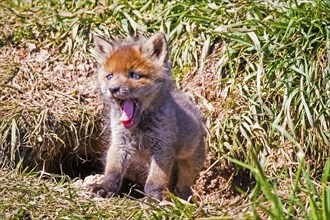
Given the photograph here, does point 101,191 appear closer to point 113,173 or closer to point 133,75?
point 113,173

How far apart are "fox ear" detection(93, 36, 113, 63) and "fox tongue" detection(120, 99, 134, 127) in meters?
0.44

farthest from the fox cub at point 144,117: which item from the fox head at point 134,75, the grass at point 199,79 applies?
the grass at point 199,79

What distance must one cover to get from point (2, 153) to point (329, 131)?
2.63 meters

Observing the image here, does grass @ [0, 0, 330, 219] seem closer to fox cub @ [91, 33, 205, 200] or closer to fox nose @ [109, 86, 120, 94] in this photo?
fox cub @ [91, 33, 205, 200]

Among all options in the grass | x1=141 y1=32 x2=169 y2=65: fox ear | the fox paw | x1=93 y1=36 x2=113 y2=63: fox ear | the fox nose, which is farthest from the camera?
the grass

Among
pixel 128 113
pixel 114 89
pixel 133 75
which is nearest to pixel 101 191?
pixel 128 113

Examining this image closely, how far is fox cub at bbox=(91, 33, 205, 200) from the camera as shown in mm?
5766

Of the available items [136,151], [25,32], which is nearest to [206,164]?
[136,151]

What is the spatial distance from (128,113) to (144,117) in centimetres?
22

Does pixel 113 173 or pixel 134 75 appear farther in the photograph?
pixel 113 173

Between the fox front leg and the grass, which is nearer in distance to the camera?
the fox front leg

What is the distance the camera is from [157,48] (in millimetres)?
6000

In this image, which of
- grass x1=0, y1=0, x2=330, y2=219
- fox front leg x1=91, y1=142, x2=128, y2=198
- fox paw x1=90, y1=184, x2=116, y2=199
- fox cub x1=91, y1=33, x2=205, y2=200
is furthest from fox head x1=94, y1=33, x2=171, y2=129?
grass x1=0, y1=0, x2=330, y2=219

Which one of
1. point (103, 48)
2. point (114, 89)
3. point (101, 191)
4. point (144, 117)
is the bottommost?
point (101, 191)
